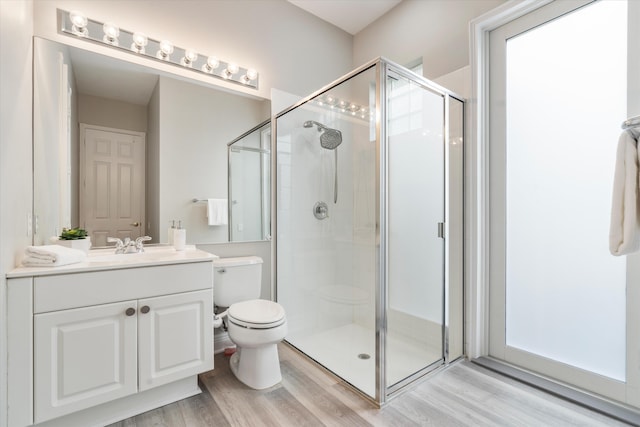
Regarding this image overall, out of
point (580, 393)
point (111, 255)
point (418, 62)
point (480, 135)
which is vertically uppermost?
point (418, 62)

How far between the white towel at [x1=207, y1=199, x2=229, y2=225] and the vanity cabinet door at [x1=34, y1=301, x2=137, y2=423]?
84 centimetres

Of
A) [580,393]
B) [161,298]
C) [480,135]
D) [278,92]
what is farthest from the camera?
[278,92]

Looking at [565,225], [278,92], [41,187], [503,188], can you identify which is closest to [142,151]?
[41,187]

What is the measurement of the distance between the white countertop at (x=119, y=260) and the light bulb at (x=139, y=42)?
1.29 meters

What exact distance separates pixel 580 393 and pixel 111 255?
2.81 m

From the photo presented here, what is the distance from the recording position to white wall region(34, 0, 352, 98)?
6.34ft

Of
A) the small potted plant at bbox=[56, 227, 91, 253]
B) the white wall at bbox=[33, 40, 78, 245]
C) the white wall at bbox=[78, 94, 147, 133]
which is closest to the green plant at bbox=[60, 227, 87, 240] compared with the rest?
the small potted plant at bbox=[56, 227, 91, 253]

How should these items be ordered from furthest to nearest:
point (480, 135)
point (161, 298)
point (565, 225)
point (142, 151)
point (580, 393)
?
point (480, 135), point (142, 151), point (565, 225), point (580, 393), point (161, 298)

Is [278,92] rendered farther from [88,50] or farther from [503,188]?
[503,188]

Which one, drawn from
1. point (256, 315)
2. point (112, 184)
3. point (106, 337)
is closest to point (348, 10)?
point (112, 184)

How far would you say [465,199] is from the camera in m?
2.22

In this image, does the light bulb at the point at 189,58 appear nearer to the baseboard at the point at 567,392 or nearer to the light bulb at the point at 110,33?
the light bulb at the point at 110,33

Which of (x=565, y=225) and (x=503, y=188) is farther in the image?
(x=503, y=188)

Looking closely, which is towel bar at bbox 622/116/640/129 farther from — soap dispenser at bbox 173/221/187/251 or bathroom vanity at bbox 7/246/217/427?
soap dispenser at bbox 173/221/187/251
